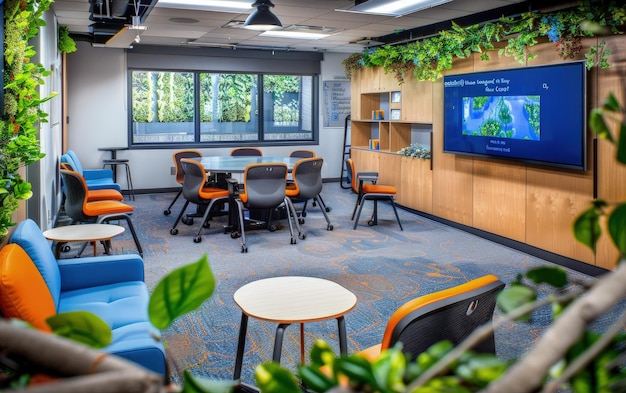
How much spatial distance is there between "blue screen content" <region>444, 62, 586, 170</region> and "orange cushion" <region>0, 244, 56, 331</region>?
4178 millimetres

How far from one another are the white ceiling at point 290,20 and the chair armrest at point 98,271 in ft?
11.1

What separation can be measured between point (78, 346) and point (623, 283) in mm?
515

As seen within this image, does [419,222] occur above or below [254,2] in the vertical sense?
below

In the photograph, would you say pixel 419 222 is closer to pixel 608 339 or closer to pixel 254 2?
pixel 254 2

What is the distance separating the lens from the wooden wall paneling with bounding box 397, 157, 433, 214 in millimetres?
7273

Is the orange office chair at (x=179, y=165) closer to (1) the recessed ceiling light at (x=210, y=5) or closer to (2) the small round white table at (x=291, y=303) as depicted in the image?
(1) the recessed ceiling light at (x=210, y=5)

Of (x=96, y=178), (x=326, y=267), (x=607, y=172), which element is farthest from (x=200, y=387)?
(x=96, y=178)

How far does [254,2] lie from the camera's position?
18.0 ft

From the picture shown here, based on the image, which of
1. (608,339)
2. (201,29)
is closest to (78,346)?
(608,339)

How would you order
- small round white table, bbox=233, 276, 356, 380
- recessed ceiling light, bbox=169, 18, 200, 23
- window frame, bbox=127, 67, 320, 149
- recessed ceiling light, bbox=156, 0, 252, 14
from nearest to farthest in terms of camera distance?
small round white table, bbox=233, 276, 356, 380
recessed ceiling light, bbox=156, 0, 252, 14
recessed ceiling light, bbox=169, 18, 200, 23
window frame, bbox=127, 67, 320, 149

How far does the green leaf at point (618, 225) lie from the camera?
636 mm

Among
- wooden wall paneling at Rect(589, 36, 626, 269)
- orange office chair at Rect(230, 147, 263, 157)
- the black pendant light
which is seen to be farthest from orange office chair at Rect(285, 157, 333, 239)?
wooden wall paneling at Rect(589, 36, 626, 269)

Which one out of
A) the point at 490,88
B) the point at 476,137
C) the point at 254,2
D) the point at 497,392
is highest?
the point at 254,2

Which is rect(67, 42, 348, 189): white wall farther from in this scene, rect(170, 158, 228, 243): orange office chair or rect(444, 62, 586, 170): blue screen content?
rect(444, 62, 586, 170): blue screen content
